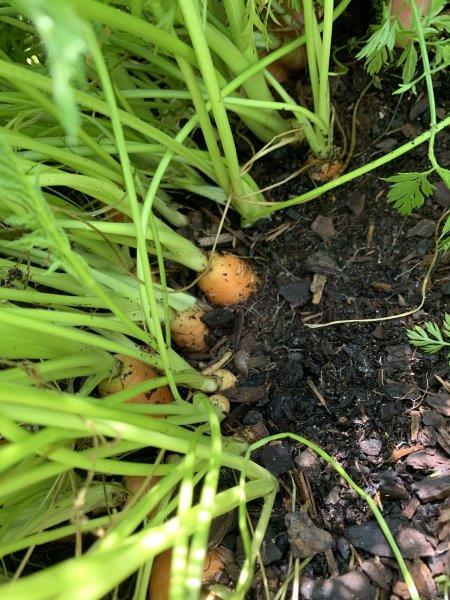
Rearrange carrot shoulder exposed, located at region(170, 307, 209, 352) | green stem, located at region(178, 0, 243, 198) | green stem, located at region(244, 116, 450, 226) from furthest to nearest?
carrot shoulder exposed, located at region(170, 307, 209, 352)
green stem, located at region(244, 116, 450, 226)
green stem, located at region(178, 0, 243, 198)

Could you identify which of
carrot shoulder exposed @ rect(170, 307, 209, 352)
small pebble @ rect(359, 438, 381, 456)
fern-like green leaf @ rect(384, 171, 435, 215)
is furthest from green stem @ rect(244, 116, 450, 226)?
small pebble @ rect(359, 438, 381, 456)

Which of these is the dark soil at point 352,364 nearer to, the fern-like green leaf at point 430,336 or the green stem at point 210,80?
the fern-like green leaf at point 430,336

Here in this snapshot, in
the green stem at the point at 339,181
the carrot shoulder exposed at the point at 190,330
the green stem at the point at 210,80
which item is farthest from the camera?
the carrot shoulder exposed at the point at 190,330

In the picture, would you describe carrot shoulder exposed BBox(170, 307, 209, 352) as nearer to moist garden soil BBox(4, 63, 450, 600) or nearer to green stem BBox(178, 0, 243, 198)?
moist garden soil BBox(4, 63, 450, 600)

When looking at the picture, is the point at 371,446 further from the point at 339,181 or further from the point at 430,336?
the point at 339,181

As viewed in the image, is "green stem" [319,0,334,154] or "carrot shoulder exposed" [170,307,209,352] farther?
"carrot shoulder exposed" [170,307,209,352]

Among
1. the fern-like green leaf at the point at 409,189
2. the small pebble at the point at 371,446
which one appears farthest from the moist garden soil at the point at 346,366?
the fern-like green leaf at the point at 409,189

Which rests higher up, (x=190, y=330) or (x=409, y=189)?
(x=409, y=189)

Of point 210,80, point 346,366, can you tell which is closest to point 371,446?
point 346,366
